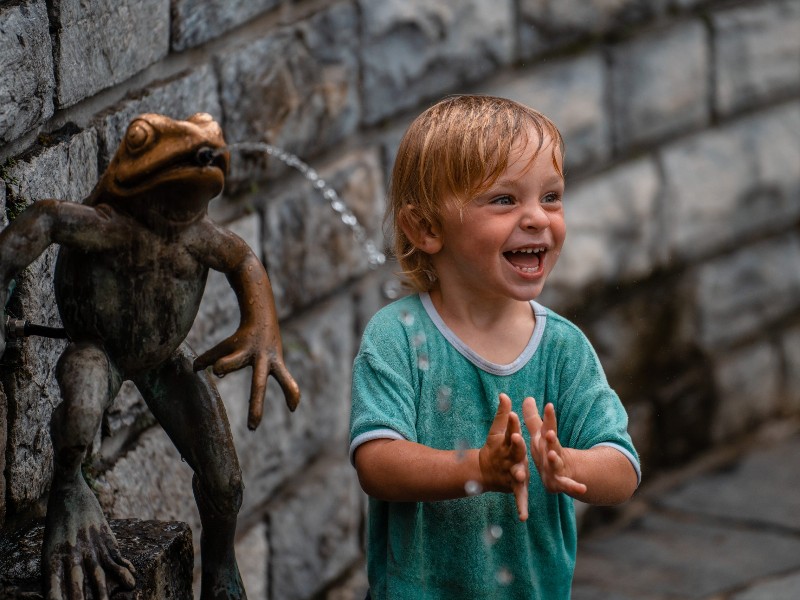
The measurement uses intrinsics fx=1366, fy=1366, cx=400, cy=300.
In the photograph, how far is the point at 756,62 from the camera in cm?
425

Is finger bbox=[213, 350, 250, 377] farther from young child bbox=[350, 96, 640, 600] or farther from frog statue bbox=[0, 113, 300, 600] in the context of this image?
young child bbox=[350, 96, 640, 600]

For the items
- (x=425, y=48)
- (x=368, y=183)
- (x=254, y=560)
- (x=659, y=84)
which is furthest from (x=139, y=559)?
(x=659, y=84)

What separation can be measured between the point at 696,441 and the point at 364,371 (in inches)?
105

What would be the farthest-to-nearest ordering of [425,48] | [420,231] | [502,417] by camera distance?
[425,48]
[420,231]
[502,417]

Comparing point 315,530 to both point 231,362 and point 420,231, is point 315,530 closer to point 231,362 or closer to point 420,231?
point 420,231

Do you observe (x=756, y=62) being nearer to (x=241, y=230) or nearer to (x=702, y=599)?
(x=702, y=599)

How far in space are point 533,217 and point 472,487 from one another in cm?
38

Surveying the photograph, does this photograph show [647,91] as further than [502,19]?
Yes

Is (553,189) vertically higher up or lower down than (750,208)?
lower down

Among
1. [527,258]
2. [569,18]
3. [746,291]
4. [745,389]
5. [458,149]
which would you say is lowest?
[527,258]

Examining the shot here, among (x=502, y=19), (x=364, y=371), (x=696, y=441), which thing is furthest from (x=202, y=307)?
(x=696, y=441)

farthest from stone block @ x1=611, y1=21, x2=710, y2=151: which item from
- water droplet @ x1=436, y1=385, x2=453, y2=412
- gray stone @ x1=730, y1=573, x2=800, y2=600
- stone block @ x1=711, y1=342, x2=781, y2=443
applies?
water droplet @ x1=436, y1=385, x2=453, y2=412

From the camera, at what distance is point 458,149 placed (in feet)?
6.15

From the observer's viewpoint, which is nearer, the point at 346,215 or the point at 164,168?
the point at 164,168
